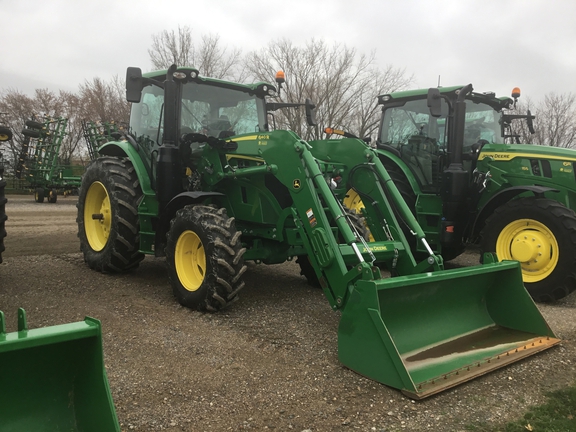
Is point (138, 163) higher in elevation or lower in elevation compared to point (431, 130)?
lower

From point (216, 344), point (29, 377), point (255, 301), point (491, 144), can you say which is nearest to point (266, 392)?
point (216, 344)

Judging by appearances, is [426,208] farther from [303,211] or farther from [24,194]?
[24,194]

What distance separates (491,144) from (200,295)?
4.83m

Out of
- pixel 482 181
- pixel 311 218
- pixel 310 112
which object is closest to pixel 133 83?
pixel 310 112

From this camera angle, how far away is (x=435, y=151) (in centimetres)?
732

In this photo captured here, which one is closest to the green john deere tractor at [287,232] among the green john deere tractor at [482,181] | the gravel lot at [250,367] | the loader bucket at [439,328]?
the loader bucket at [439,328]

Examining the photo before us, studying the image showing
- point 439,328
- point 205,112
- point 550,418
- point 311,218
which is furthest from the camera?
point 205,112

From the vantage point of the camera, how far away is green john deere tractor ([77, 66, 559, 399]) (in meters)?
3.62

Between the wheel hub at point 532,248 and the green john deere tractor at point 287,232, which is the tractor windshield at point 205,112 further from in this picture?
the wheel hub at point 532,248

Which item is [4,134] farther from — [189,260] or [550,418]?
[550,418]

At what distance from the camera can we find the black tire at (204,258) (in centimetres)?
464

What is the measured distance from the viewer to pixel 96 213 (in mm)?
6926

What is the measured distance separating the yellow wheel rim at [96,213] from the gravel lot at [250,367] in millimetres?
797

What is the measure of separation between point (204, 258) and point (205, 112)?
195cm
